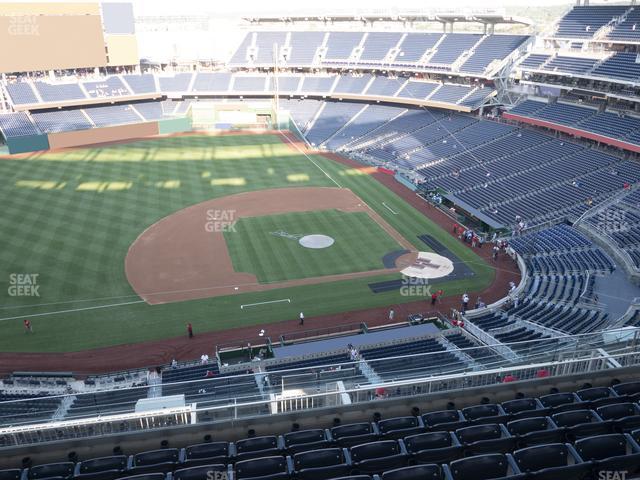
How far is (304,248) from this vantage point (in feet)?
115

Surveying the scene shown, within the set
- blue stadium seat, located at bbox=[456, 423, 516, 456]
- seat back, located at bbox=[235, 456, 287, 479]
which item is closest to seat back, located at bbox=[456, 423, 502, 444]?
blue stadium seat, located at bbox=[456, 423, 516, 456]

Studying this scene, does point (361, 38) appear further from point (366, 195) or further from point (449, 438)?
point (449, 438)

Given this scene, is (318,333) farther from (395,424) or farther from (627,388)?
(627,388)

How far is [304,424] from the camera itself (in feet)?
30.3

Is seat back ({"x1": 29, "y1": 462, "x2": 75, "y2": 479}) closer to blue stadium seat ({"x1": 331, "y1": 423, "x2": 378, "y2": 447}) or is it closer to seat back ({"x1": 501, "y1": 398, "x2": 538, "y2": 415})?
blue stadium seat ({"x1": 331, "y1": 423, "x2": 378, "y2": 447})

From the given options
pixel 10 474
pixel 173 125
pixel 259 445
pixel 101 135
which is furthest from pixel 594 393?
pixel 173 125

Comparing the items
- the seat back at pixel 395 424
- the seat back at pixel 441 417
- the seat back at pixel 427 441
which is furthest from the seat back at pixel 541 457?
the seat back at pixel 395 424

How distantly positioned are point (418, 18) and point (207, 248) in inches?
1920

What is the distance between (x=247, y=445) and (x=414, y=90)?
61773 millimetres

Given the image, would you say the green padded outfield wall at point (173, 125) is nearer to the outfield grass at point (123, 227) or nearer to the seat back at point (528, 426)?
the outfield grass at point (123, 227)

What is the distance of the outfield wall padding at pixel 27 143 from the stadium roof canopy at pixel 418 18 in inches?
1525

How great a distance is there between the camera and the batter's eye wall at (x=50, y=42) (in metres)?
59.8

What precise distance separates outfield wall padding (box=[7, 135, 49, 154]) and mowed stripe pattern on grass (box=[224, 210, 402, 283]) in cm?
3033

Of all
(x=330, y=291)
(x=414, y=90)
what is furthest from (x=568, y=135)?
(x=330, y=291)
